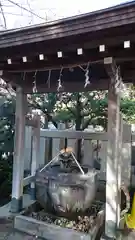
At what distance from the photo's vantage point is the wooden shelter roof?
6.71 feet

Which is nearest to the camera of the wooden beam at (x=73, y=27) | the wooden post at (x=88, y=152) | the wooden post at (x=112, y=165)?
the wooden beam at (x=73, y=27)

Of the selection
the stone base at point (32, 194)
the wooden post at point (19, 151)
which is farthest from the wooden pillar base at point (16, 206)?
the stone base at point (32, 194)

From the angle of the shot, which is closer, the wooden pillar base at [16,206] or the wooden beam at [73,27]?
the wooden beam at [73,27]

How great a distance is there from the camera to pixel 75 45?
2367 mm

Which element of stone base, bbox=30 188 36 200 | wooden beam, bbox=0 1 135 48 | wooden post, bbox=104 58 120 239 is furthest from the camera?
stone base, bbox=30 188 36 200

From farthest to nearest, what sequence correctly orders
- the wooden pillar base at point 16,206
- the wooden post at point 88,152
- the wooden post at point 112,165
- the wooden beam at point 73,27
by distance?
the wooden post at point 88,152 < the wooden pillar base at point 16,206 < the wooden post at point 112,165 < the wooden beam at point 73,27

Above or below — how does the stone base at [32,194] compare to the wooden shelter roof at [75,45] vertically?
below

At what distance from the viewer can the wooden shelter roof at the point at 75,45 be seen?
2.04 metres

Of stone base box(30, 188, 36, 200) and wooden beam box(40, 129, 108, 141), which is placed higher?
wooden beam box(40, 129, 108, 141)

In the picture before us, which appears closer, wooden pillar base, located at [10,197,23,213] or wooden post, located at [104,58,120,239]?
wooden post, located at [104,58,120,239]

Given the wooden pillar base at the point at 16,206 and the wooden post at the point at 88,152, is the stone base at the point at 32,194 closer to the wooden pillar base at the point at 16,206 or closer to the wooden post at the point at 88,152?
the wooden pillar base at the point at 16,206

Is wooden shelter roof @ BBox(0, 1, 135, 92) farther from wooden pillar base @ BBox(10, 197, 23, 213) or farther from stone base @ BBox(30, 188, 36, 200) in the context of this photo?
stone base @ BBox(30, 188, 36, 200)

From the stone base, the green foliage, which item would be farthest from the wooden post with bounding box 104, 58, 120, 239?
the green foliage

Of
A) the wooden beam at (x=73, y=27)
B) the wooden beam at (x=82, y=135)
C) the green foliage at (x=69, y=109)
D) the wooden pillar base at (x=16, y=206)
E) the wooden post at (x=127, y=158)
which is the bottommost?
the wooden pillar base at (x=16, y=206)
